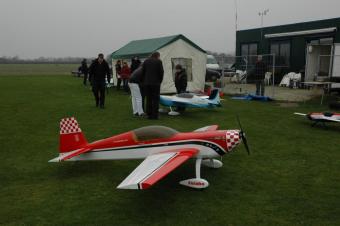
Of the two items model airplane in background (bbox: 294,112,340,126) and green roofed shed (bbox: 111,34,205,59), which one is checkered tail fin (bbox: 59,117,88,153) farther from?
green roofed shed (bbox: 111,34,205,59)

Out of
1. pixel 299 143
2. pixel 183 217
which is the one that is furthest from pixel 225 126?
pixel 183 217

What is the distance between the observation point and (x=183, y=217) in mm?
4551

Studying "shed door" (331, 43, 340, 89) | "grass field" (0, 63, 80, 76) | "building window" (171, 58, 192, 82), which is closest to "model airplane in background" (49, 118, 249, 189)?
"shed door" (331, 43, 340, 89)

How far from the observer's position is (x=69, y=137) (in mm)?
6309

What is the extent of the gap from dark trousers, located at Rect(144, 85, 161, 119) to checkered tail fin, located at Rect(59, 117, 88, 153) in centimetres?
515

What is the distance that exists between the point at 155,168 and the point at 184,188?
0.91 meters

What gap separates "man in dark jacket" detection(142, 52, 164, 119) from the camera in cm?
1123

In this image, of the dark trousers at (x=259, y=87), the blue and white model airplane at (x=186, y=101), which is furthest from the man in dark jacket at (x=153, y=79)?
the dark trousers at (x=259, y=87)

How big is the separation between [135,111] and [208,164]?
239 inches

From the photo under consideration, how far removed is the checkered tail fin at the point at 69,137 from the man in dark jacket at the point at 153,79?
5.13 meters

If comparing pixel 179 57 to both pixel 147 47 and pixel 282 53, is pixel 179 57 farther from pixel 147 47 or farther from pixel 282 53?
pixel 282 53

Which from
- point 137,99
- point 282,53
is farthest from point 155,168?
point 282,53

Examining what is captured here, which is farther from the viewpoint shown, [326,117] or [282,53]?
[282,53]

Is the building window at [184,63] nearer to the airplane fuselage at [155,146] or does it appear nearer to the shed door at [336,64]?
the shed door at [336,64]
